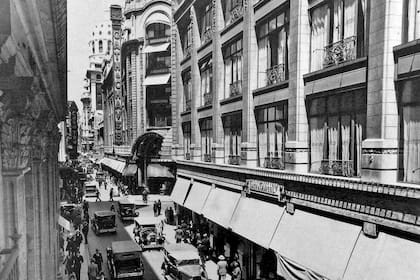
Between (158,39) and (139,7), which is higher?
(139,7)

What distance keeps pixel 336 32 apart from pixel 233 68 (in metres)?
8.99

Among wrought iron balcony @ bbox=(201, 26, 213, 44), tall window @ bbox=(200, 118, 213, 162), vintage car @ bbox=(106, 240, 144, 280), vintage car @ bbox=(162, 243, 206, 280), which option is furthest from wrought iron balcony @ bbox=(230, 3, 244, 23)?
vintage car @ bbox=(106, 240, 144, 280)

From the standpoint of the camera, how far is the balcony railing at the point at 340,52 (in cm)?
1141

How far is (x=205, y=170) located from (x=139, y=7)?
114 feet

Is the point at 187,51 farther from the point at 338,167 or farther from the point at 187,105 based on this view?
the point at 338,167

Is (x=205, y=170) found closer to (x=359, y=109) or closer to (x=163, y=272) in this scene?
(x=163, y=272)

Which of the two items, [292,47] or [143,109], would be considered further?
[143,109]

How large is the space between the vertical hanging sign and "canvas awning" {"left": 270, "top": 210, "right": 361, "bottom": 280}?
49.3 metres

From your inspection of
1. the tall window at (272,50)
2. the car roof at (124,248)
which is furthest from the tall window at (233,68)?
the car roof at (124,248)

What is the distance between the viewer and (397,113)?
32.0 ft

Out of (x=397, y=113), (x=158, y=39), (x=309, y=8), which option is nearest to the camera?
(x=397, y=113)

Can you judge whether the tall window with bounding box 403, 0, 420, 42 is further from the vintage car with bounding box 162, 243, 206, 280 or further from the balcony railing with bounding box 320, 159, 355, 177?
the vintage car with bounding box 162, 243, 206, 280

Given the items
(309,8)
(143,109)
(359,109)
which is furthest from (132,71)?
(359,109)

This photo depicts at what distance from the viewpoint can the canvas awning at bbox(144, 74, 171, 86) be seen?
47125 millimetres
